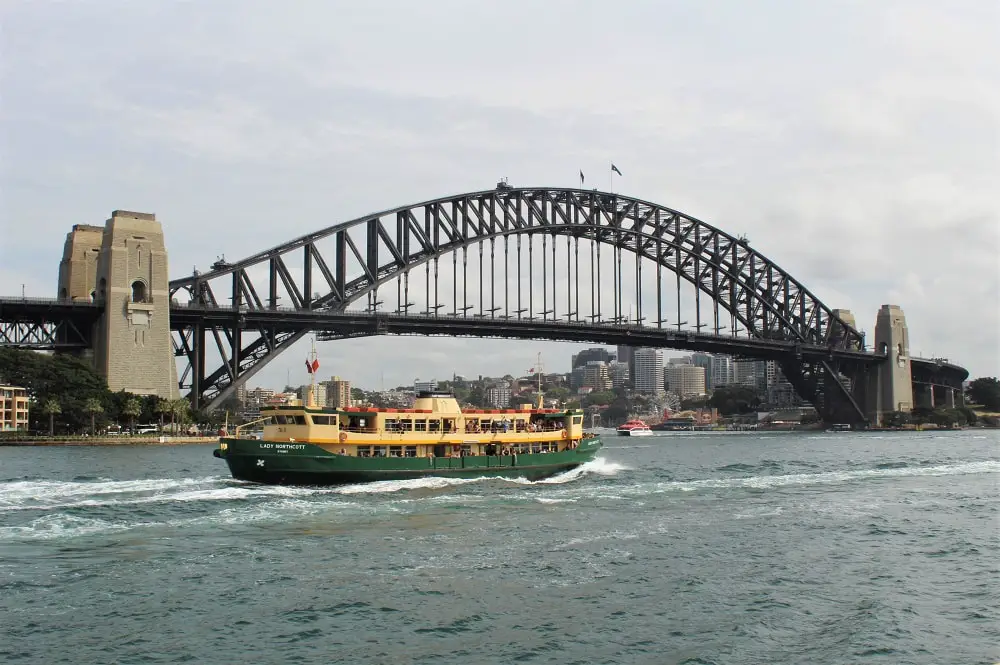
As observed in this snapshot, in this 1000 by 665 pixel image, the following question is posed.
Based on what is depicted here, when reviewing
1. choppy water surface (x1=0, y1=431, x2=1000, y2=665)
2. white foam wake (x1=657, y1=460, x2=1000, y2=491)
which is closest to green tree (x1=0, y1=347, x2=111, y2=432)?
choppy water surface (x1=0, y1=431, x2=1000, y2=665)

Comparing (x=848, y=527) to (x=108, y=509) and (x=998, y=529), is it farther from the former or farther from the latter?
(x=108, y=509)

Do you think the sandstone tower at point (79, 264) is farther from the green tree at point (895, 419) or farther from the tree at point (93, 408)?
the green tree at point (895, 419)

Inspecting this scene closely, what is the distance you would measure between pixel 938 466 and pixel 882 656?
1578 inches

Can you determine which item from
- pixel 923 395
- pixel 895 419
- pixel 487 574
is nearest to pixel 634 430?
pixel 895 419

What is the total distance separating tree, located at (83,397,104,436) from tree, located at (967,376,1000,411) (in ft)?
446

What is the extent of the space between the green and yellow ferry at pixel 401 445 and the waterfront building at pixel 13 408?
46610mm

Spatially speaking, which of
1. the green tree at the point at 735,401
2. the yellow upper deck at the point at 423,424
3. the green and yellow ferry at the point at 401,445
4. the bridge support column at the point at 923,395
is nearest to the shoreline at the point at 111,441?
the green and yellow ferry at the point at 401,445

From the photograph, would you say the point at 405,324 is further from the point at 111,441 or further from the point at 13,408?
the point at 13,408

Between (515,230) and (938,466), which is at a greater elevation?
(515,230)

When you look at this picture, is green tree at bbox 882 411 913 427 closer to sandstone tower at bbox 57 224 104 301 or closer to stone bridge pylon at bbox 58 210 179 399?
stone bridge pylon at bbox 58 210 179 399

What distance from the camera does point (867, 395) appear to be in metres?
130

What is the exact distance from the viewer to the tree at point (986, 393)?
159875mm

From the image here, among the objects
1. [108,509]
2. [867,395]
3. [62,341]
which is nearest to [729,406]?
[867,395]

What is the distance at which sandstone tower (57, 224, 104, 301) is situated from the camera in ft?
279
